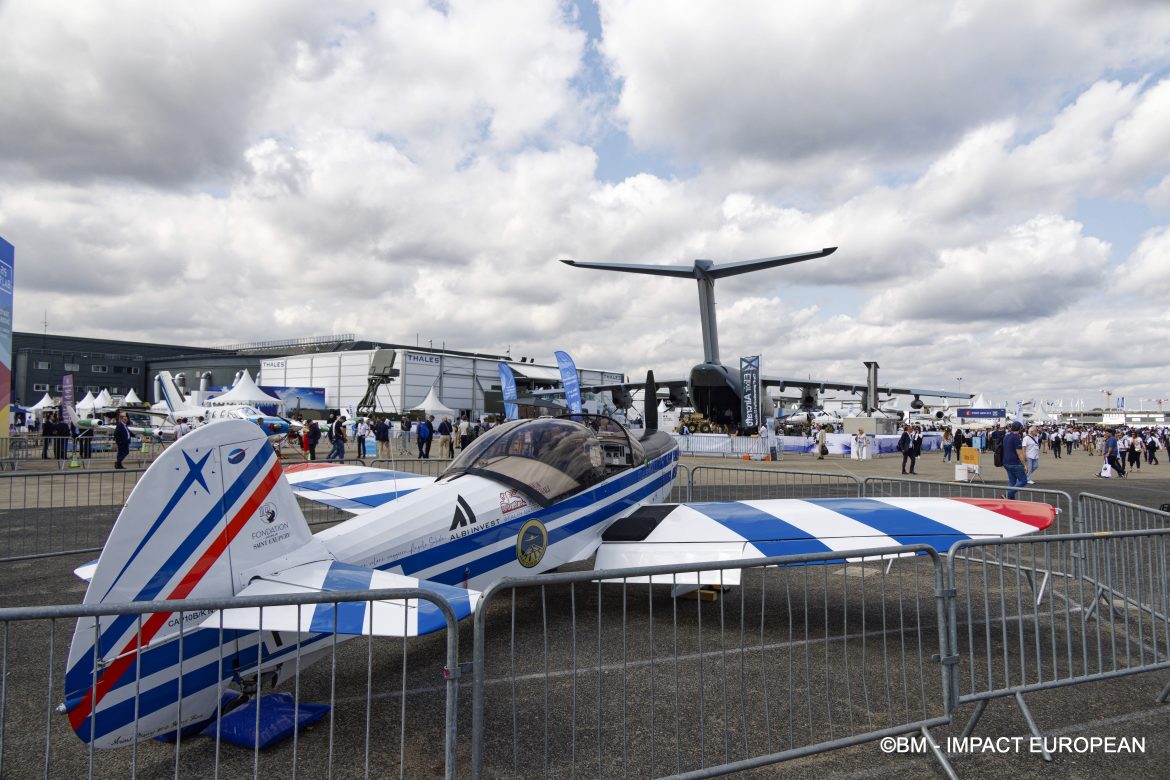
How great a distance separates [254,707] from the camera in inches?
135

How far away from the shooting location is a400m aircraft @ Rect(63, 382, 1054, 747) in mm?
2729

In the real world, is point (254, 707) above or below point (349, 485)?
below

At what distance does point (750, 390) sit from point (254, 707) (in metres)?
24.4

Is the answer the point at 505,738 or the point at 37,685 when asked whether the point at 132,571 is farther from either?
the point at 37,685

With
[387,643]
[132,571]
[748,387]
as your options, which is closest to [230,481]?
[132,571]

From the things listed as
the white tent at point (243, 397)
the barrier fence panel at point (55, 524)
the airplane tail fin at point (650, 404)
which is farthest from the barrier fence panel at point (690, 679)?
the white tent at point (243, 397)

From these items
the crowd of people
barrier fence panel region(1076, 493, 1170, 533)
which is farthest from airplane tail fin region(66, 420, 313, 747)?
the crowd of people

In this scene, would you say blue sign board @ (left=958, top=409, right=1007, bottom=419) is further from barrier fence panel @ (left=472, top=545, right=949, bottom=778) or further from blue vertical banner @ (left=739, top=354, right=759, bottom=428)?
barrier fence panel @ (left=472, top=545, right=949, bottom=778)

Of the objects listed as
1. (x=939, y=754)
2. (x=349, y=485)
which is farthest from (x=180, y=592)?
(x=349, y=485)

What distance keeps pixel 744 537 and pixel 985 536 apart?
1859mm

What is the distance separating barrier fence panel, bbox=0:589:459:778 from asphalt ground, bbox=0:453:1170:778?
2 centimetres

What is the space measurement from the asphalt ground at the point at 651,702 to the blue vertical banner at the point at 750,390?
Result: 2037cm

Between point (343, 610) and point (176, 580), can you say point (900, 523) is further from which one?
point (176, 580)

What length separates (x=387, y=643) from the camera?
5027mm
